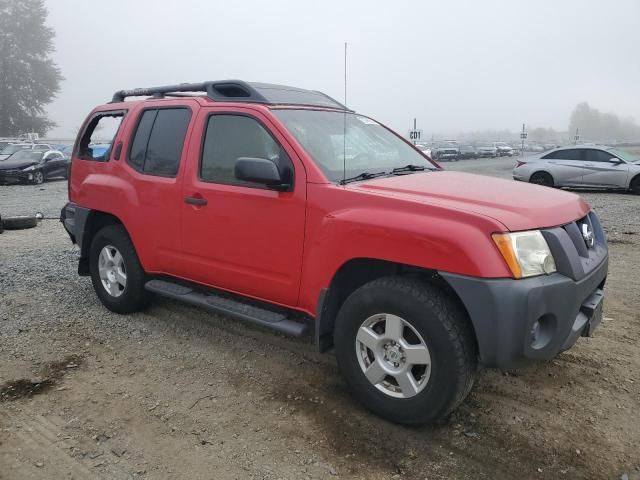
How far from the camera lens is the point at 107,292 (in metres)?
4.80

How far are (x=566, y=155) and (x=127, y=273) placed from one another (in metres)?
14.7

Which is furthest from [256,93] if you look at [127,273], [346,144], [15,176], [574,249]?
[15,176]

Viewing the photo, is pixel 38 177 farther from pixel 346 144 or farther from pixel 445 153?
pixel 445 153

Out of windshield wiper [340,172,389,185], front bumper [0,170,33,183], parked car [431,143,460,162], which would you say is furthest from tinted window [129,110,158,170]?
parked car [431,143,460,162]

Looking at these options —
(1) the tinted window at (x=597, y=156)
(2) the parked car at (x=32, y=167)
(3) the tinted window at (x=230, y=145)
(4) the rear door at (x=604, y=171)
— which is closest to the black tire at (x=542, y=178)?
(4) the rear door at (x=604, y=171)

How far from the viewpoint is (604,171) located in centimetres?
1489

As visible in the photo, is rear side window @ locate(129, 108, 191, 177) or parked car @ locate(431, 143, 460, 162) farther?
parked car @ locate(431, 143, 460, 162)

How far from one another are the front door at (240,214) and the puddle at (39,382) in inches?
42.5

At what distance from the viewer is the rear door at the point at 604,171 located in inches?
581

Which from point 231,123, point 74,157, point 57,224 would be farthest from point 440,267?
point 57,224

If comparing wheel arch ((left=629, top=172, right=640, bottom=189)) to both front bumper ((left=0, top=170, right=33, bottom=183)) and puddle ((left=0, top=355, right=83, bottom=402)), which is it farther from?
front bumper ((left=0, top=170, right=33, bottom=183))

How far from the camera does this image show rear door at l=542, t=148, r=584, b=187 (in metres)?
15.2

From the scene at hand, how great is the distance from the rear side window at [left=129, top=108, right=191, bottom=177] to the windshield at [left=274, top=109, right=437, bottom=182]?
3.27ft

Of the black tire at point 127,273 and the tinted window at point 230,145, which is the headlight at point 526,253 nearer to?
the tinted window at point 230,145
